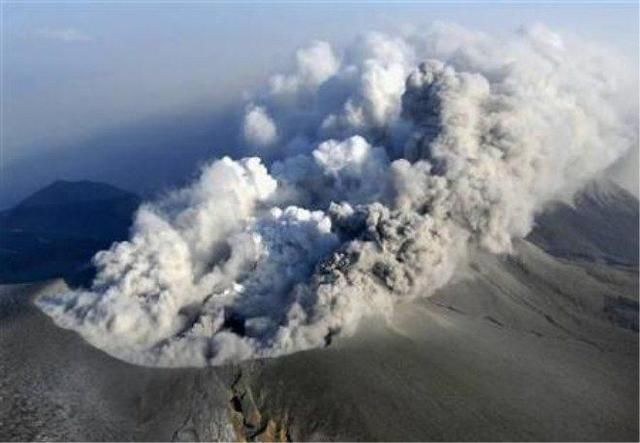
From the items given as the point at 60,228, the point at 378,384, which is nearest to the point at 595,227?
the point at 378,384

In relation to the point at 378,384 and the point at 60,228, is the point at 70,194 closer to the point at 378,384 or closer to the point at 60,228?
the point at 60,228

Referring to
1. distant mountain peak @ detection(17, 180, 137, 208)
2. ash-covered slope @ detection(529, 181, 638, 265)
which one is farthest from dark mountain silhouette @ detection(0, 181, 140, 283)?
ash-covered slope @ detection(529, 181, 638, 265)

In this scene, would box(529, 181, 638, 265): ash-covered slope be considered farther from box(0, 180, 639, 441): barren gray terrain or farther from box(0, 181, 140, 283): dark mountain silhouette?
box(0, 181, 140, 283): dark mountain silhouette

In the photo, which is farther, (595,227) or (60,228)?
(60,228)

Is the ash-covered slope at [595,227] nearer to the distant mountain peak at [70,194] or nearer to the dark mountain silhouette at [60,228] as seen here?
the dark mountain silhouette at [60,228]

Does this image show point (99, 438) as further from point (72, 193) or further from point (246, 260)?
point (72, 193)

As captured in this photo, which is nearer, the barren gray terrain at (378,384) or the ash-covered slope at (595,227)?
the barren gray terrain at (378,384)

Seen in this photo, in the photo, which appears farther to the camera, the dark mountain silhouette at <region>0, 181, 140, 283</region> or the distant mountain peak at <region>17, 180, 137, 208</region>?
the distant mountain peak at <region>17, 180, 137, 208</region>

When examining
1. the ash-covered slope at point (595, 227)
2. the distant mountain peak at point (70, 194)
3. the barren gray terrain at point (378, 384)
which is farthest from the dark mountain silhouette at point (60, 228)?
the ash-covered slope at point (595, 227)
